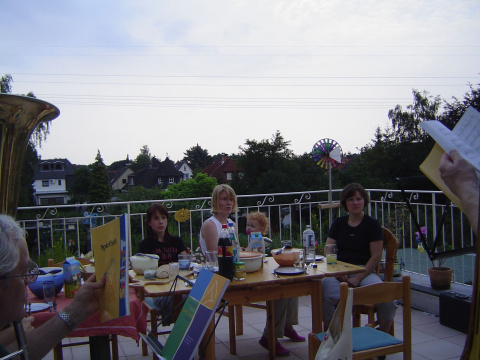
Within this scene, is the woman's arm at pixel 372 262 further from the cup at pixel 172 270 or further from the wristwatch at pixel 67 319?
the wristwatch at pixel 67 319

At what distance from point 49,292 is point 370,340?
1.68m

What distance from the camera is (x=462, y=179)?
0.87m

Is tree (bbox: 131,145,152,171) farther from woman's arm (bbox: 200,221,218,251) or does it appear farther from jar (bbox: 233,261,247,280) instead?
jar (bbox: 233,261,247,280)

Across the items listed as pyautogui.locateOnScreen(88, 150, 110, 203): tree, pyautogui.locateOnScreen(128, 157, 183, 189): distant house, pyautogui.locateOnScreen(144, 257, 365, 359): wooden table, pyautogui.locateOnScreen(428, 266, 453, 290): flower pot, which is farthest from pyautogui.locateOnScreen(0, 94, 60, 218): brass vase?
pyautogui.locateOnScreen(128, 157, 183, 189): distant house

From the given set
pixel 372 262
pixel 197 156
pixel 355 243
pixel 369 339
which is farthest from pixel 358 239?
pixel 197 156

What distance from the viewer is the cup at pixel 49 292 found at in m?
1.92

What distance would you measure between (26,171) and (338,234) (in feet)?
56.7

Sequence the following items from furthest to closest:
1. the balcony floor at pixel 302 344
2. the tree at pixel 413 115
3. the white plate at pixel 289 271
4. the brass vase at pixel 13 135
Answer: the tree at pixel 413 115
the balcony floor at pixel 302 344
the white plate at pixel 289 271
the brass vase at pixel 13 135

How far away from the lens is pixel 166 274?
2451 mm

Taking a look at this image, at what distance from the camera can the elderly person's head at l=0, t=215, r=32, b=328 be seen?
4.07 feet

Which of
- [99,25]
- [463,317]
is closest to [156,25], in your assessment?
[99,25]

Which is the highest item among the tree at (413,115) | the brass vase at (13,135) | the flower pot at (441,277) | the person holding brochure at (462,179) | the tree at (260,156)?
the tree at (413,115)

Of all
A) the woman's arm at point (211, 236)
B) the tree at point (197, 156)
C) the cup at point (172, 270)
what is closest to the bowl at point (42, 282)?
the cup at point (172, 270)

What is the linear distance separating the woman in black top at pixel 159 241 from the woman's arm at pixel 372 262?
1.34m
